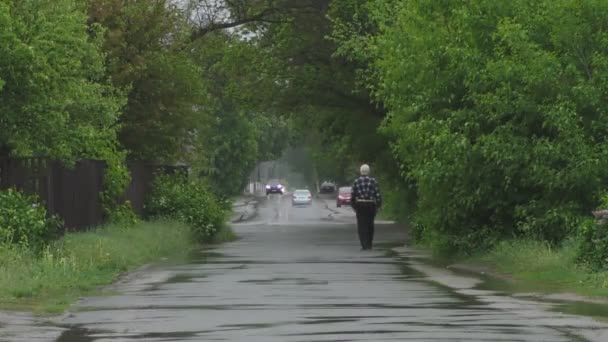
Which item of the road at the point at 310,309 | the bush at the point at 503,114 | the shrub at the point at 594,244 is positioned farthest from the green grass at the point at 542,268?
the road at the point at 310,309

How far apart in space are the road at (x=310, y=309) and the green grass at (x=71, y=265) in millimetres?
522

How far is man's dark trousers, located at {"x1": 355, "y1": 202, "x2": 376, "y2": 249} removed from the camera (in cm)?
2939

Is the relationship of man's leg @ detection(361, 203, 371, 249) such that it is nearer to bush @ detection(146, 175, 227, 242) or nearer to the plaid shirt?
the plaid shirt

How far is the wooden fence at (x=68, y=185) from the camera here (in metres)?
22.4

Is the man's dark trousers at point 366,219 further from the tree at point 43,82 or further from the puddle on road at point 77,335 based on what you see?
the puddle on road at point 77,335

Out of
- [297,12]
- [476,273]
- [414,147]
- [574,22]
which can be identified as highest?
[297,12]

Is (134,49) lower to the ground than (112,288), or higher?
higher

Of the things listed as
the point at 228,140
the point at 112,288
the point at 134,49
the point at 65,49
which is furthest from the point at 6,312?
the point at 228,140

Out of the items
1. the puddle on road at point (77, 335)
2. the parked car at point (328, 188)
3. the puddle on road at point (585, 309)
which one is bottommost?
the puddle on road at point (77, 335)

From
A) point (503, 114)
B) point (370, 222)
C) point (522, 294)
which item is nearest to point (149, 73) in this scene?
point (370, 222)

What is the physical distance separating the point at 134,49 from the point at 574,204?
14808 mm

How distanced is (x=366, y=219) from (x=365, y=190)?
625mm

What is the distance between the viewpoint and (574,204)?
2272cm

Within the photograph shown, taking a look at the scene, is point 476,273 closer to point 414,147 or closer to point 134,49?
point 414,147
